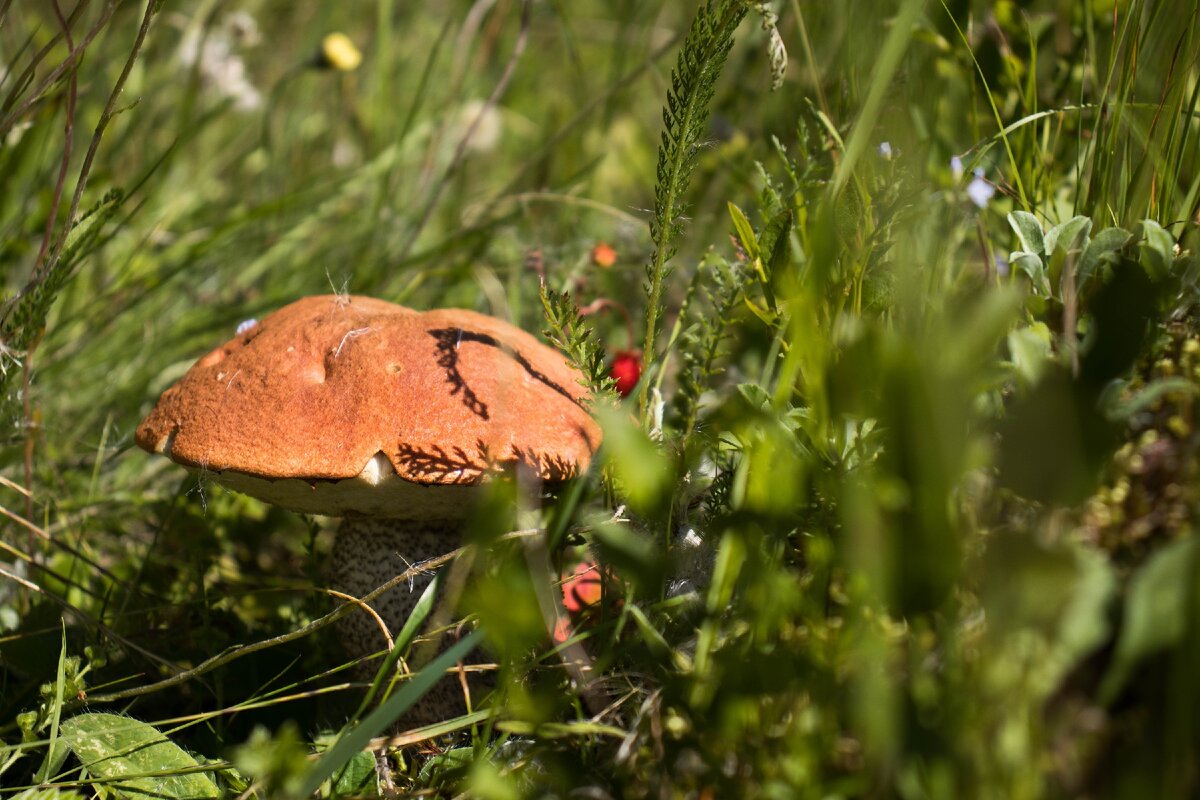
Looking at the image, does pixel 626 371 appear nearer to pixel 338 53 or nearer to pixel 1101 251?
pixel 1101 251

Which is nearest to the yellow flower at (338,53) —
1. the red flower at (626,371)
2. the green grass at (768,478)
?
the green grass at (768,478)

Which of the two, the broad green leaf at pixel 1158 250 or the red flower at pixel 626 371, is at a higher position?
the broad green leaf at pixel 1158 250

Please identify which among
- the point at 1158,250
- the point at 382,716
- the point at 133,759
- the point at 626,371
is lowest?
the point at 133,759

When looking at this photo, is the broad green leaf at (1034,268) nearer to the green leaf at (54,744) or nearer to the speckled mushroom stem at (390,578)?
the speckled mushroom stem at (390,578)

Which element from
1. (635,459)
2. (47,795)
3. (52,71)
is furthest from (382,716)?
(52,71)

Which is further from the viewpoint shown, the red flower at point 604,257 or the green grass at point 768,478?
the red flower at point 604,257

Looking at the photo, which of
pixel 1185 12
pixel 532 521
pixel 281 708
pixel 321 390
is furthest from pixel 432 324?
pixel 1185 12
